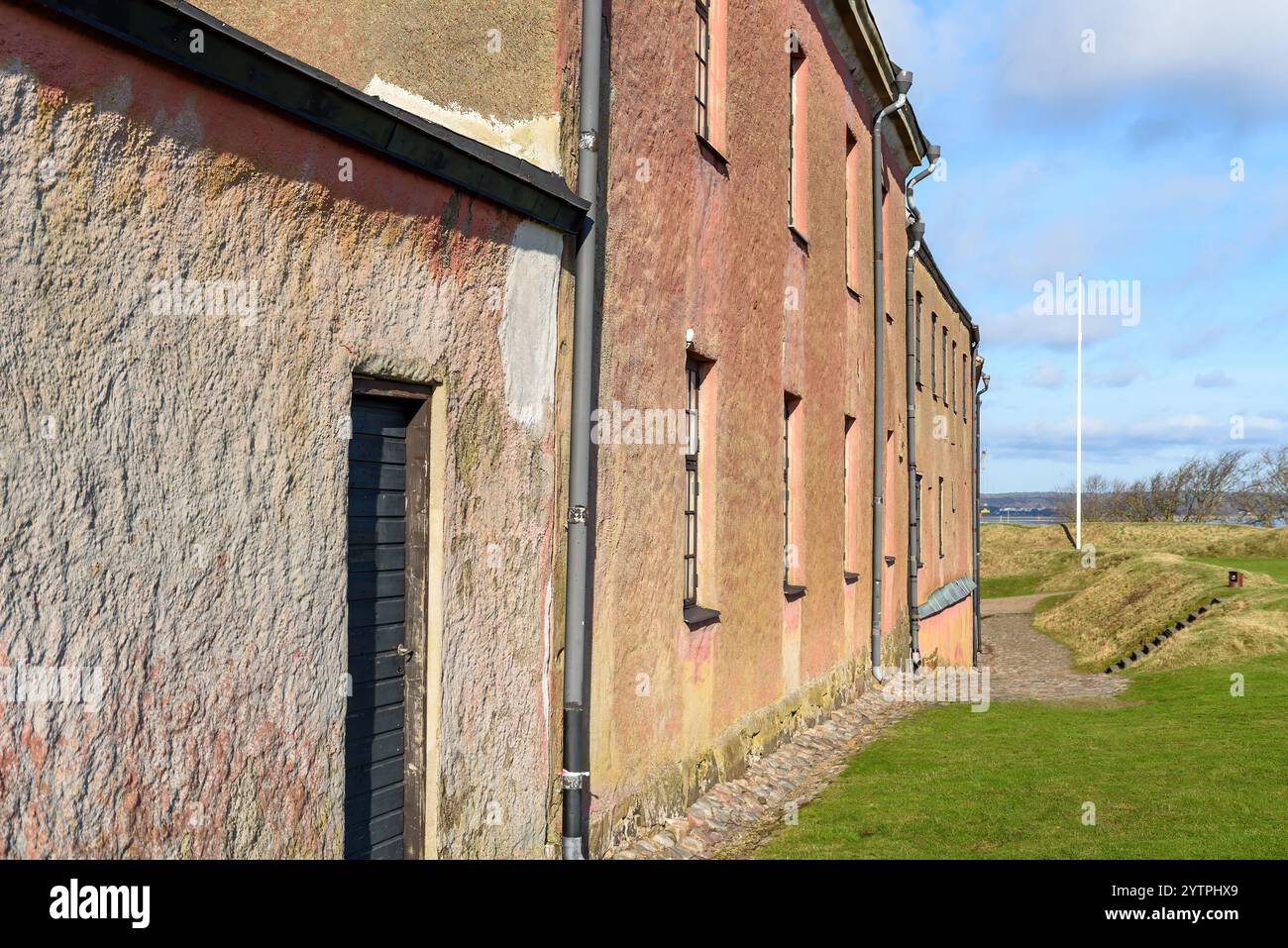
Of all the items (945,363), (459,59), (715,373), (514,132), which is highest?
(945,363)

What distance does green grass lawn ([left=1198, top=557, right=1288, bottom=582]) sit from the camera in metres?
33.2

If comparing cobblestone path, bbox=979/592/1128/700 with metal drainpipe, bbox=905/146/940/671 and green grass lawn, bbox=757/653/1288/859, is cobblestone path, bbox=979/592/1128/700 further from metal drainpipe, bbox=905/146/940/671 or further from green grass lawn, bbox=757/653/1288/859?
green grass lawn, bbox=757/653/1288/859

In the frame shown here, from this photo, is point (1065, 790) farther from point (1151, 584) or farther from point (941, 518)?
point (1151, 584)

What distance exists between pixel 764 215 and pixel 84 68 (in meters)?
7.66

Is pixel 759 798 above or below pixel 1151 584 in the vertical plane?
below

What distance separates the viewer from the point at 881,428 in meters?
16.3

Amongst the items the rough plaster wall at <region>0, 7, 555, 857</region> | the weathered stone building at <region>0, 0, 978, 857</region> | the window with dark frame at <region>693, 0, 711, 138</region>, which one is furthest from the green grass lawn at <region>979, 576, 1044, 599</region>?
the rough plaster wall at <region>0, 7, 555, 857</region>

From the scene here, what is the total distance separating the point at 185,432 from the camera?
3.84 m

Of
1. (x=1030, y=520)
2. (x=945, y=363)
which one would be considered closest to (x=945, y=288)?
(x=945, y=363)

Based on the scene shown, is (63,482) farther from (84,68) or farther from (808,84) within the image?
(808,84)

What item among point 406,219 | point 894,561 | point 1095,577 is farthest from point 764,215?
point 1095,577

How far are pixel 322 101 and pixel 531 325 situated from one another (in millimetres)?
1883

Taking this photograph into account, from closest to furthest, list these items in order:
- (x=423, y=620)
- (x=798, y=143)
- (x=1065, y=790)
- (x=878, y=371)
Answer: (x=423, y=620), (x=1065, y=790), (x=798, y=143), (x=878, y=371)

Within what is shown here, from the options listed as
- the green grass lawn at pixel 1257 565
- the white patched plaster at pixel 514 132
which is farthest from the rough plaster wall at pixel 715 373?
the green grass lawn at pixel 1257 565
